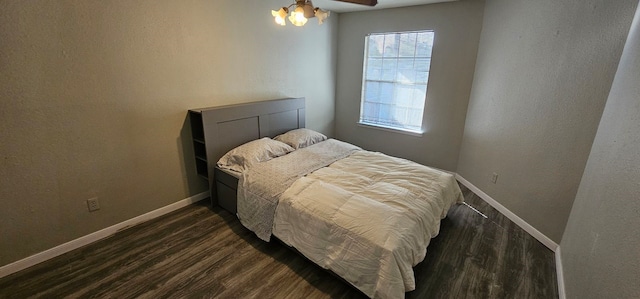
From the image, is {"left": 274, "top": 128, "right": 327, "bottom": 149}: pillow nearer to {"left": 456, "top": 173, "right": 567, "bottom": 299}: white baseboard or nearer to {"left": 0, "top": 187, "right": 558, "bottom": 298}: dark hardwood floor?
{"left": 0, "top": 187, "right": 558, "bottom": 298}: dark hardwood floor

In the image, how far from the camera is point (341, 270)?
168cm

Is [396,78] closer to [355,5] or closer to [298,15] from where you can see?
[355,5]

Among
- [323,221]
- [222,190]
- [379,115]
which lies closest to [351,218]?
[323,221]

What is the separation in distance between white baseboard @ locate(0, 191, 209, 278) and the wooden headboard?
16.4 inches

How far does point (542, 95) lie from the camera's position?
234cm

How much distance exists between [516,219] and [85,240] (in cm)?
408

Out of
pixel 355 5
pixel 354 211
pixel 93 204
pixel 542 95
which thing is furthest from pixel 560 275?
pixel 93 204

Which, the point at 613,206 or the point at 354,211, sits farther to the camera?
the point at 354,211

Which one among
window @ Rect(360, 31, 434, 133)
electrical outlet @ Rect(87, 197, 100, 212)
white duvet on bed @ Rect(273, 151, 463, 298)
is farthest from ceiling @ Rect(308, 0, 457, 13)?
electrical outlet @ Rect(87, 197, 100, 212)

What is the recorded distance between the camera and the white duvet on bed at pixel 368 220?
153 centimetres

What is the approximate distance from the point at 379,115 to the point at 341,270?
10.1ft

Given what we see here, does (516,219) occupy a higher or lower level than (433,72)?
lower

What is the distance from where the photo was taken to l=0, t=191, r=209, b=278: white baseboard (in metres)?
1.88

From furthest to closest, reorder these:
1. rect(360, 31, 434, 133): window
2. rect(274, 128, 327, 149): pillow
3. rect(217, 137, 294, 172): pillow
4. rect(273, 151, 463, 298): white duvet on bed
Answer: rect(360, 31, 434, 133): window < rect(274, 128, 327, 149): pillow < rect(217, 137, 294, 172): pillow < rect(273, 151, 463, 298): white duvet on bed
